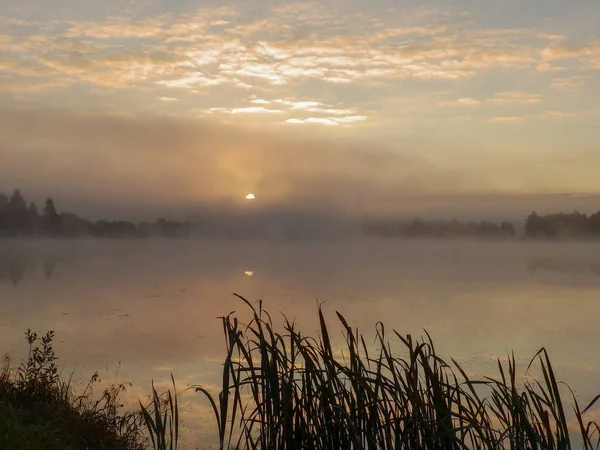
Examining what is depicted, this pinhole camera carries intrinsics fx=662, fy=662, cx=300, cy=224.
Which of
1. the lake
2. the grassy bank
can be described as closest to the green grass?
the grassy bank

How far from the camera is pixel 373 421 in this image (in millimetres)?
4309

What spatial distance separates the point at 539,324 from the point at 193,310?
806cm

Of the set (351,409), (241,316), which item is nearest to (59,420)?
(351,409)

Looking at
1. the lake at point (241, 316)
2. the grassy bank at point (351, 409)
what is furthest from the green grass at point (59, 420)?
the lake at point (241, 316)

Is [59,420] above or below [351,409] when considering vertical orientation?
below

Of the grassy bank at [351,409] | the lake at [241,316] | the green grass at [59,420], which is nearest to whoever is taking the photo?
the grassy bank at [351,409]

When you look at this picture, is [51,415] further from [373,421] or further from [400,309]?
[400,309]

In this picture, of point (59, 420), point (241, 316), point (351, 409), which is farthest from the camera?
point (241, 316)

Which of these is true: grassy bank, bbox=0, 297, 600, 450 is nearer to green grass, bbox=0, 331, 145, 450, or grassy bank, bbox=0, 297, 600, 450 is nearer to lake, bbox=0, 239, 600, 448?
green grass, bbox=0, 331, 145, 450

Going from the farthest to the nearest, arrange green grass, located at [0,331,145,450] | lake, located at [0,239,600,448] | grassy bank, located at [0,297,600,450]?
lake, located at [0,239,600,448], green grass, located at [0,331,145,450], grassy bank, located at [0,297,600,450]

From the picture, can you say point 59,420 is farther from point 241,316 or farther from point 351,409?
point 241,316

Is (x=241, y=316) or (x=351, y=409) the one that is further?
(x=241, y=316)

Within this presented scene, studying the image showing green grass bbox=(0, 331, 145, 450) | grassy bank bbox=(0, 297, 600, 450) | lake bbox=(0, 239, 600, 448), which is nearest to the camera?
grassy bank bbox=(0, 297, 600, 450)

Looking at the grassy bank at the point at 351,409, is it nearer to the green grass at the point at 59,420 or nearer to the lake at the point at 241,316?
the green grass at the point at 59,420
